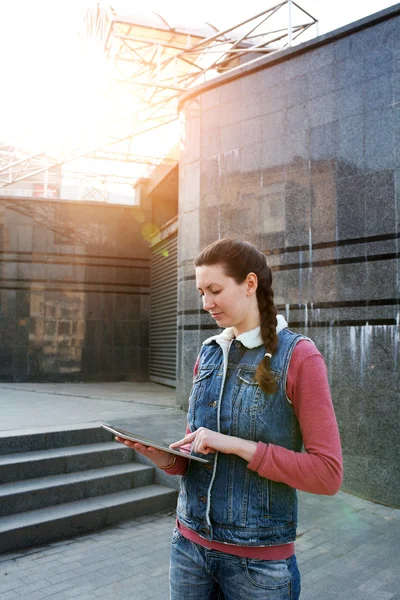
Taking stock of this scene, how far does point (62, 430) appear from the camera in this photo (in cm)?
654

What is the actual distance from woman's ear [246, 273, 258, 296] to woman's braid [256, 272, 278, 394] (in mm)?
44

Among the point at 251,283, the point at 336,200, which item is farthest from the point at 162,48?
the point at 251,283

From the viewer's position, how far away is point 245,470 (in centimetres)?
176

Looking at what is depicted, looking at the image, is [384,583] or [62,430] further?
[62,430]

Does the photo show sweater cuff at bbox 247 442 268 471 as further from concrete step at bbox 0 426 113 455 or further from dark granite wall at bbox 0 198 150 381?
dark granite wall at bbox 0 198 150 381

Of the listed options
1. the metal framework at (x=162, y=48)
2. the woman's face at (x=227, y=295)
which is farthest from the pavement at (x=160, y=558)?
the metal framework at (x=162, y=48)

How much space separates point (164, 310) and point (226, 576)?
13.4 meters

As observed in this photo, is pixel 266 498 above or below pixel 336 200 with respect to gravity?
below

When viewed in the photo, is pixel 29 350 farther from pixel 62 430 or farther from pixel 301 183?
pixel 301 183

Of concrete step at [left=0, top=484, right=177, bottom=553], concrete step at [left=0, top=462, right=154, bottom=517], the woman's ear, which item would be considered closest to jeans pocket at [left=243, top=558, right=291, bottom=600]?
the woman's ear

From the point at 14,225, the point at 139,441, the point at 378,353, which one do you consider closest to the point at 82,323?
the point at 14,225

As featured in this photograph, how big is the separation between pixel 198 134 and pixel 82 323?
26.9 feet

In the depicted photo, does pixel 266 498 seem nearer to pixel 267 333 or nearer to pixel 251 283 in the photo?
pixel 267 333

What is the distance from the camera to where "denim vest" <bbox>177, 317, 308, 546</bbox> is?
68.5 inches
